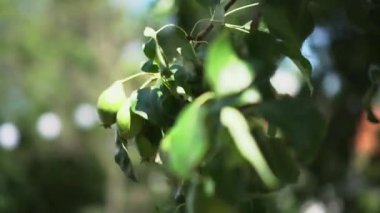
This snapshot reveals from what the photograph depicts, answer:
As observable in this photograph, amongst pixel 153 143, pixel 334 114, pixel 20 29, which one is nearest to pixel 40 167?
pixel 20 29

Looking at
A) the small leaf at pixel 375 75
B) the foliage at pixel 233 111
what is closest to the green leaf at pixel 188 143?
the foliage at pixel 233 111

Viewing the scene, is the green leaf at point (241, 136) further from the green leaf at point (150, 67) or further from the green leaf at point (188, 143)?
the green leaf at point (150, 67)

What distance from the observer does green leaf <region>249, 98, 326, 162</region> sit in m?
0.31

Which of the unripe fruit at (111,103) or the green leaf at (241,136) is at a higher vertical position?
the green leaf at (241,136)

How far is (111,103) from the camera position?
51 cm

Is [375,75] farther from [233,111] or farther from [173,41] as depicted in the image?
[233,111]

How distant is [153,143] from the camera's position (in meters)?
0.49

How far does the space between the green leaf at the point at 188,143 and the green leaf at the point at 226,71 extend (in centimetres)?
1

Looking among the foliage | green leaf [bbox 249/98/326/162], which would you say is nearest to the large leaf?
the foliage

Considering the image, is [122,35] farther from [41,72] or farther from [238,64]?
[238,64]

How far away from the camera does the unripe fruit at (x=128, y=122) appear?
47 centimetres

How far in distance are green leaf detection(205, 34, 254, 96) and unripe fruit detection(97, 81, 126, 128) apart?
7.9 inches

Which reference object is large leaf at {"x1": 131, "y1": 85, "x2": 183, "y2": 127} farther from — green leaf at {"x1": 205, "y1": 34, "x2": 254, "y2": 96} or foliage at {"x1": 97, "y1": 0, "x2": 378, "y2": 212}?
green leaf at {"x1": 205, "y1": 34, "x2": 254, "y2": 96}

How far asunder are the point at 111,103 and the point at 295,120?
0.22 m
